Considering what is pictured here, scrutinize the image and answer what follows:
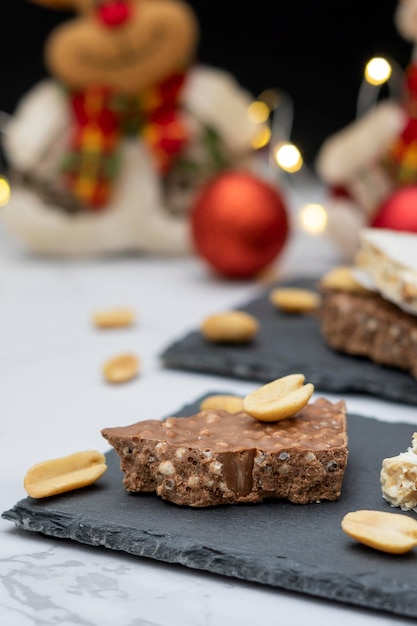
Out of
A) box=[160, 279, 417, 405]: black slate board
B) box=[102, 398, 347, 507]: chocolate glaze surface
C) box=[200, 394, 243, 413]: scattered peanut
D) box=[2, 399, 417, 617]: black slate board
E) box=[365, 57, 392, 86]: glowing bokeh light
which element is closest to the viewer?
box=[2, 399, 417, 617]: black slate board

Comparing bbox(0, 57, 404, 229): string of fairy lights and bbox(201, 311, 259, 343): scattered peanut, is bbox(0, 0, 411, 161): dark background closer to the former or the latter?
bbox(0, 57, 404, 229): string of fairy lights

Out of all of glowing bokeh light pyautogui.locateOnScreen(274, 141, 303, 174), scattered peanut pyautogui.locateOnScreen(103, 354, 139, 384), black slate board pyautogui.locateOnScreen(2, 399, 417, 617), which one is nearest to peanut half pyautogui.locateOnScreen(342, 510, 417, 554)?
black slate board pyautogui.locateOnScreen(2, 399, 417, 617)

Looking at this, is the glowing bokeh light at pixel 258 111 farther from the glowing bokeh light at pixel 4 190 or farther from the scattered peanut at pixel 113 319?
the scattered peanut at pixel 113 319

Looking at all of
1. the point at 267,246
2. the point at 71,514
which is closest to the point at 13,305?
the point at 267,246

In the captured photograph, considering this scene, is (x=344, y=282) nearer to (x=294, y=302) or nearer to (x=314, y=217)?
(x=294, y=302)

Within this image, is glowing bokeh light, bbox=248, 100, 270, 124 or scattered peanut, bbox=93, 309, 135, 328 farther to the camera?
glowing bokeh light, bbox=248, 100, 270, 124

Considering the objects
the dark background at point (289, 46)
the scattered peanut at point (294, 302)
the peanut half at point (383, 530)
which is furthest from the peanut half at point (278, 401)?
the dark background at point (289, 46)
